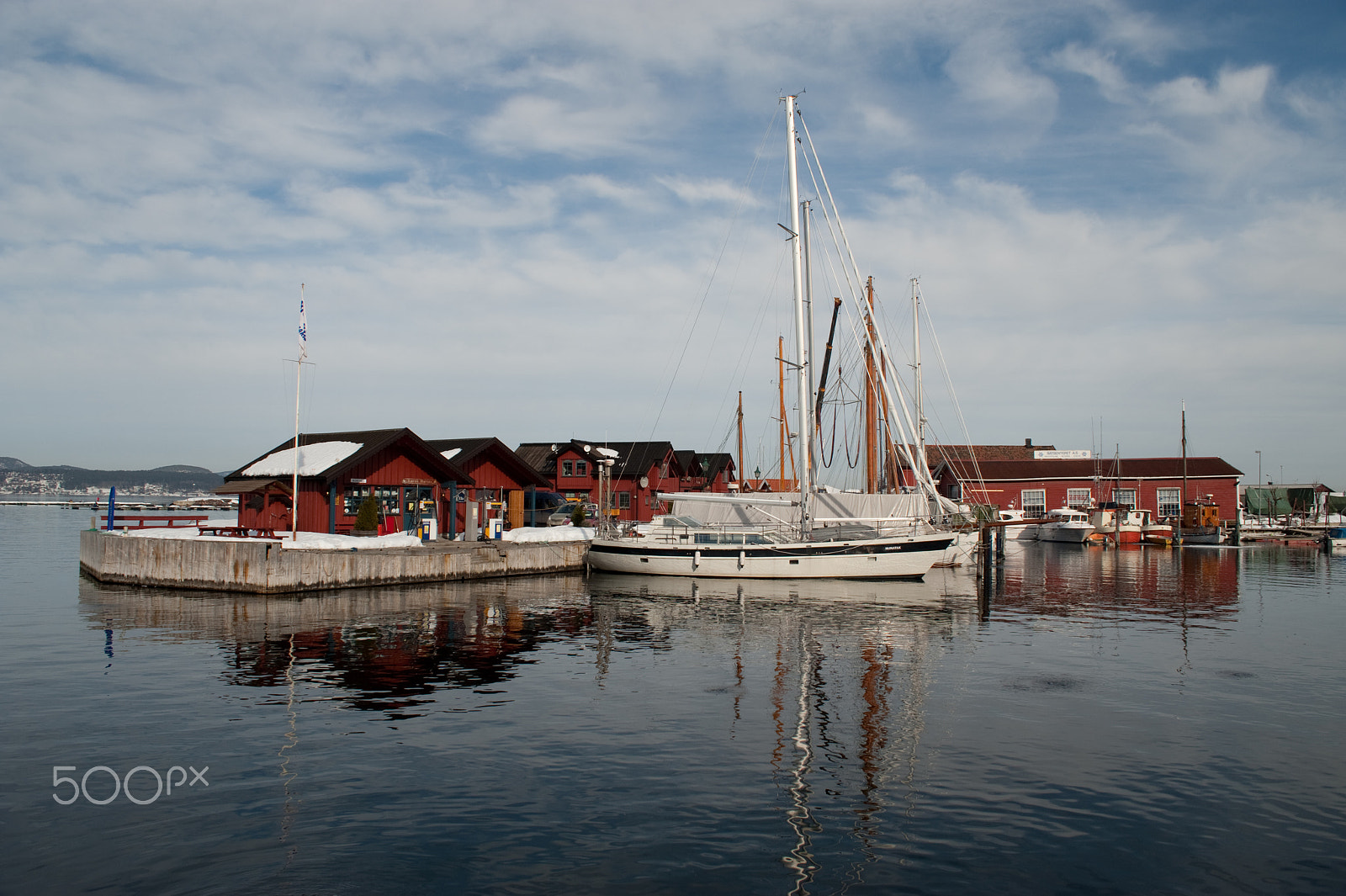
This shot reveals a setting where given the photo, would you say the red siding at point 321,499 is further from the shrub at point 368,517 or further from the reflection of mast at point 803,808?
the reflection of mast at point 803,808

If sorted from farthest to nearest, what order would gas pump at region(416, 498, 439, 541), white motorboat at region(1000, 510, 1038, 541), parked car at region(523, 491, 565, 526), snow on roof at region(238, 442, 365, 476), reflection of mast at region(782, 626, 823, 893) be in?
1. white motorboat at region(1000, 510, 1038, 541)
2. parked car at region(523, 491, 565, 526)
3. gas pump at region(416, 498, 439, 541)
4. snow on roof at region(238, 442, 365, 476)
5. reflection of mast at region(782, 626, 823, 893)

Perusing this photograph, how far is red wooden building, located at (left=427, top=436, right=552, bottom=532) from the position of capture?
51.5 meters

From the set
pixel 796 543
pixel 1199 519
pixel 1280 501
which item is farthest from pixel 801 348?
pixel 1280 501

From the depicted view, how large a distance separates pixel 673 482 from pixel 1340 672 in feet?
217

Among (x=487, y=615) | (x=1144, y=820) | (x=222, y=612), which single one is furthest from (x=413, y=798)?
(x=222, y=612)

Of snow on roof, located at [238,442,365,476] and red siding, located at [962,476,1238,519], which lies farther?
red siding, located at [962,476,1238,519]

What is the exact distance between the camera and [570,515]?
2704 inches

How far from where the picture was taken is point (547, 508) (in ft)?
227

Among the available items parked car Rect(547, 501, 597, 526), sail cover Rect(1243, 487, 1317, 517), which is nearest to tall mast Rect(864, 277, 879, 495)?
parked car Rect(547, 501, 597, 526)

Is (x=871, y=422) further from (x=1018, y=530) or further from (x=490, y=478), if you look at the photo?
(x=1018, y=530)

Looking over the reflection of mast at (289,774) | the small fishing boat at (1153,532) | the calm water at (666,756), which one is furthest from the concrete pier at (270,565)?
the small fishing boat at (1153,532)

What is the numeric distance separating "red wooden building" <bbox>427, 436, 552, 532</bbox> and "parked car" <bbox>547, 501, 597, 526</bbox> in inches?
348

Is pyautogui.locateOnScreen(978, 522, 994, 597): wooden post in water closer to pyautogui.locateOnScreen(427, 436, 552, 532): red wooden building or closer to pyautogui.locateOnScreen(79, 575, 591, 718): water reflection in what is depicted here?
pyautogui.locateOnScreen(79, 575, 591, 718): water reflection

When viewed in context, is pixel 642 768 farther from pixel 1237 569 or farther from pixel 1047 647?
pixel 1237 569
